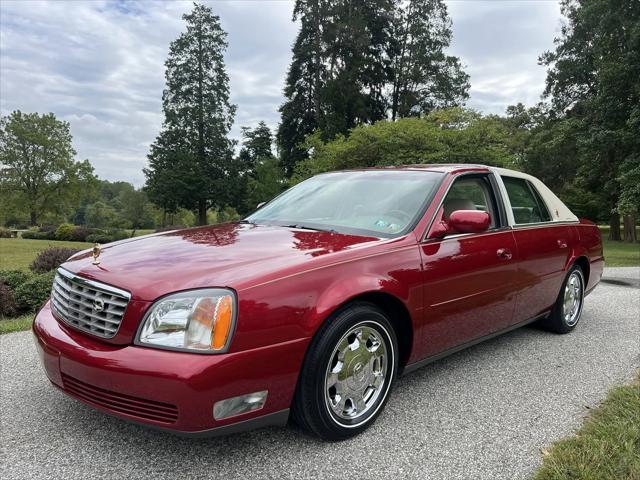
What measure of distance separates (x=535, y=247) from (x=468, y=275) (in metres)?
Answer: 1.11

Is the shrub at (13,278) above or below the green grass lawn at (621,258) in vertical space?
above

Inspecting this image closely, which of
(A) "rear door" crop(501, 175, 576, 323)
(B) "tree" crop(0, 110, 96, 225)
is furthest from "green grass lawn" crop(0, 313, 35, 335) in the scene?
(B) "tree" crop(0, 110, 96, 225)

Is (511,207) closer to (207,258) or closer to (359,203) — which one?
(359,203)

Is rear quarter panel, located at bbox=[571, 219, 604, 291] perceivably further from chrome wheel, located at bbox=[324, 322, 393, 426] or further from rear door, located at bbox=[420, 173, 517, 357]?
chrome wheel, located at bbox=[324, 322, 393, 426]

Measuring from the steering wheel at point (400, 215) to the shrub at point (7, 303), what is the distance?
5.09m

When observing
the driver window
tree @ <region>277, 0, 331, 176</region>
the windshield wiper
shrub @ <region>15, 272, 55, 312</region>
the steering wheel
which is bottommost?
shrub @ <region>15, 272, 55, 312</region>

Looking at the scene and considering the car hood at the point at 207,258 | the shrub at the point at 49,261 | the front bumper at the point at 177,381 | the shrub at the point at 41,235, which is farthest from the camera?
the shrub at the point at 41,235

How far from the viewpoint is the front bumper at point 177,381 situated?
209cm

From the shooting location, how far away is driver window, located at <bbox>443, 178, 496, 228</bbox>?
3566 millimetres

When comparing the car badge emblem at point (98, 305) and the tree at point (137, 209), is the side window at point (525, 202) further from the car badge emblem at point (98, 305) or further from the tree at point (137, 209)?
the tree at point (137, 209)

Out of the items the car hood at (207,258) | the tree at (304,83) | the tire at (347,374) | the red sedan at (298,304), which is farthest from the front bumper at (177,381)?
the tree at (304,83)

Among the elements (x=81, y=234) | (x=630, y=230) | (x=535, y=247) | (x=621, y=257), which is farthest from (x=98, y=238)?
(x=630, y=230)

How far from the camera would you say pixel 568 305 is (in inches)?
195

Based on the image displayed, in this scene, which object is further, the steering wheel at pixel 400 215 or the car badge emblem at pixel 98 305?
the steering wheel at pixel 400 215
